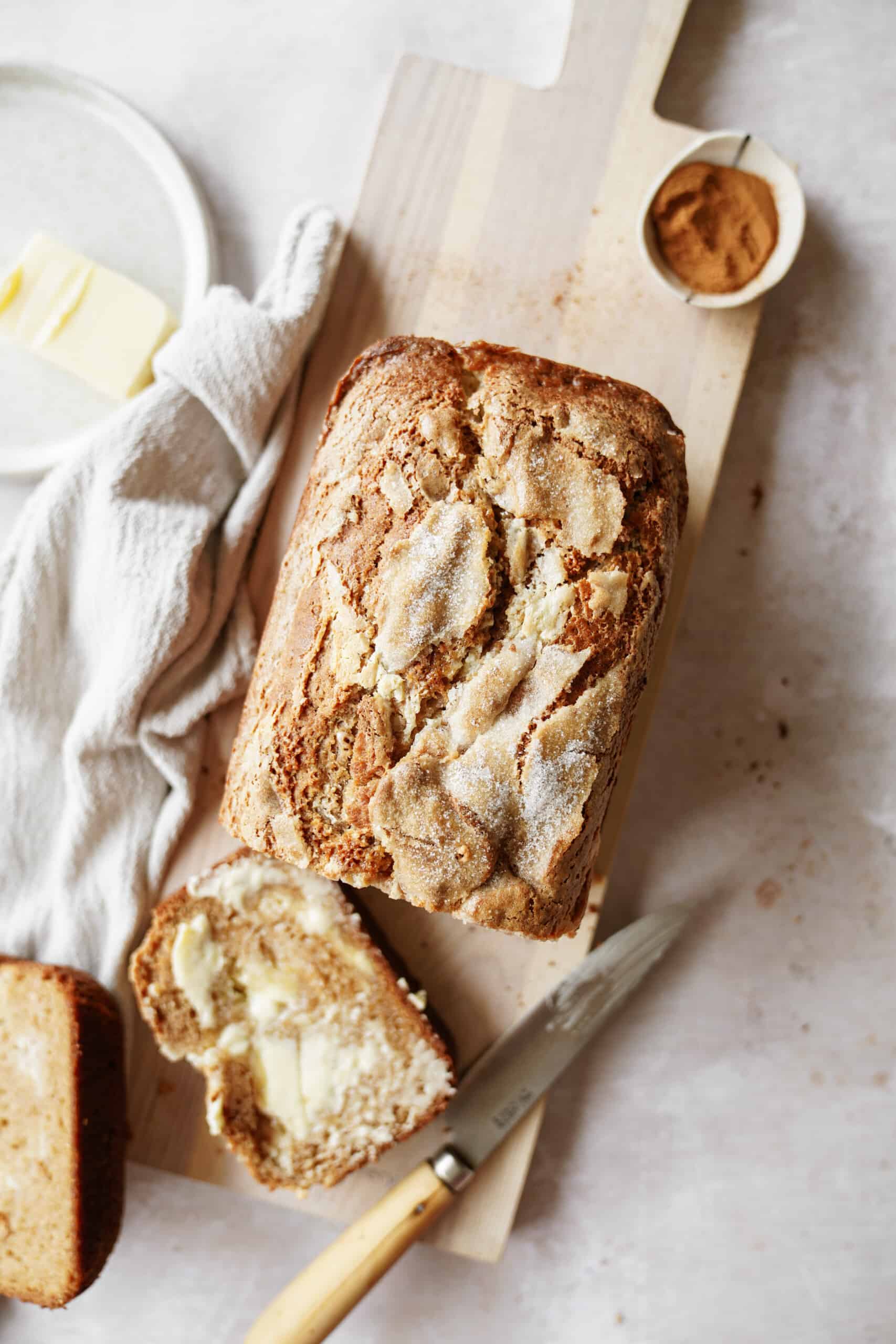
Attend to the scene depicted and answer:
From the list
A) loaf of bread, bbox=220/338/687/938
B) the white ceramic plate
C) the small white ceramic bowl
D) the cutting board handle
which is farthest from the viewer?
the white ceramic plate

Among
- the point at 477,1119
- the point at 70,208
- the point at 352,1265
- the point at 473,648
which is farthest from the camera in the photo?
the point at 70,208

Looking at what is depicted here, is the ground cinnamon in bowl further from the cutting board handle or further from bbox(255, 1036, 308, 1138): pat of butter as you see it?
bbox(255, 1036, 308, 1138): pat of butter

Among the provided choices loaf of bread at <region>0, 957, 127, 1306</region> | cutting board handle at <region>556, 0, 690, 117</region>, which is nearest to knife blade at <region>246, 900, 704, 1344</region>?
loaf of bread at <region>0, 957, 127, 1306</region>

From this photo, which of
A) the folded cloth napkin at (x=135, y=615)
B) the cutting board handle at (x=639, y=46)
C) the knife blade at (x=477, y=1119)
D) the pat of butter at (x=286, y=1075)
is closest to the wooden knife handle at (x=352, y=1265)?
the knife blade at (x=477, y=1119)

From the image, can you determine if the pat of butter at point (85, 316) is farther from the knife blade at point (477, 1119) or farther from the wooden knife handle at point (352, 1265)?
the wooden knife handle at point (352, 1265)

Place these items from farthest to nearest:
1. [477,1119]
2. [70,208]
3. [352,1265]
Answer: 1. [70,208]
2. [477,1119]
3. [352,1265]

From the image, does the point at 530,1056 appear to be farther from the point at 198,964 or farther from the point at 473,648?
the point at 473,648

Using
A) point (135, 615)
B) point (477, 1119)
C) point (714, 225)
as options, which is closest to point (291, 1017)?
point (477, 1119)
